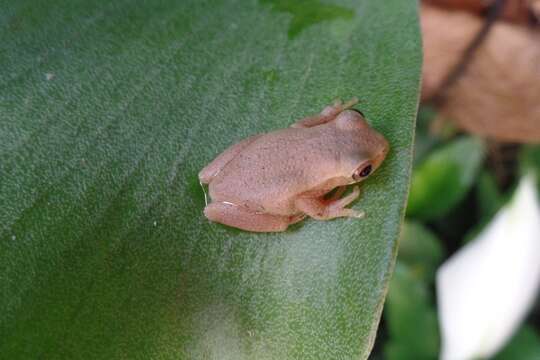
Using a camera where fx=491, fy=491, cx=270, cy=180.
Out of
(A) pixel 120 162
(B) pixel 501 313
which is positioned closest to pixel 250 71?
(A) pixel 120 162

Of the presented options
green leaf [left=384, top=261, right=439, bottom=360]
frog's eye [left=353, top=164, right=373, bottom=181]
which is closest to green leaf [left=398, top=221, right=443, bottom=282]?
green leaf [left=384, top=261, right=439, bottom=360]

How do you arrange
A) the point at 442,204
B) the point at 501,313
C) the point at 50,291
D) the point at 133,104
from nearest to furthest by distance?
the point at 50,291 < the point at 133,104 < the point at 501,313 < the point at 442,204

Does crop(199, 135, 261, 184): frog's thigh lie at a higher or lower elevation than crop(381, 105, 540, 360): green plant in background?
higher

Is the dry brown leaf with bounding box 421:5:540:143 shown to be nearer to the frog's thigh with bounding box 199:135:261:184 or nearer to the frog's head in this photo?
the frog's head

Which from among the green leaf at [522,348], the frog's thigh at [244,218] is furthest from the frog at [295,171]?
the green leaf at [522,348]

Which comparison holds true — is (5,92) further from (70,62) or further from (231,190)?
(231,190)

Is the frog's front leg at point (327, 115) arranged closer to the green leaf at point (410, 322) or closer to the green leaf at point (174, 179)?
the green leaf at point (174, 179)

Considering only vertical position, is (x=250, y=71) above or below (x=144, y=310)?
above

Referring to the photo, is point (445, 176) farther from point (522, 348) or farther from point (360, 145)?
point (360, 145)
